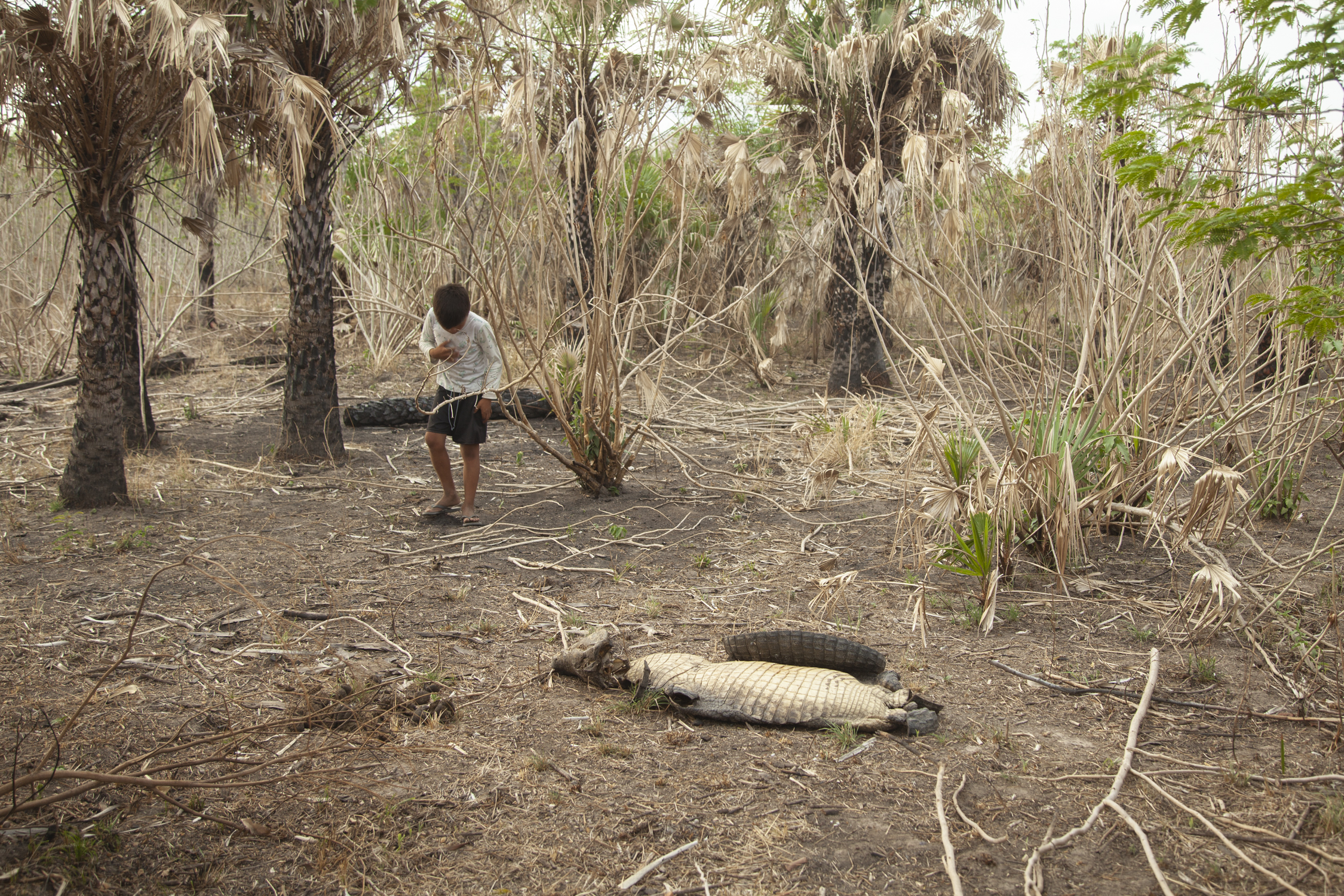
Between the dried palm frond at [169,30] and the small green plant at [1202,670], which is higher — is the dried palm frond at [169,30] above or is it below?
above

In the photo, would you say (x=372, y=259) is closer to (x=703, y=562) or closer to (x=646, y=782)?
(x=703, y=562)

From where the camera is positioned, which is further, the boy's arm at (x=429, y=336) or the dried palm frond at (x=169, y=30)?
the boy's arm at (x=429, y=336)

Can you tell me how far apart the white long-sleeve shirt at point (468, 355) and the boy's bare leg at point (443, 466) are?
1.05 ft

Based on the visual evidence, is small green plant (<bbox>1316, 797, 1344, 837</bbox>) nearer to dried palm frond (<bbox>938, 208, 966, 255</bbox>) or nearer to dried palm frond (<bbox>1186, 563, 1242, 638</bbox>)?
dried palm frond (<bbox>1186, 563, 1242, 638</bbox>)

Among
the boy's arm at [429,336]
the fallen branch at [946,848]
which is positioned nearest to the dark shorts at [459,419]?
the boy's arm at [429,336]

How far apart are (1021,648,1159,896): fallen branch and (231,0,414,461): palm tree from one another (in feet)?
17.4

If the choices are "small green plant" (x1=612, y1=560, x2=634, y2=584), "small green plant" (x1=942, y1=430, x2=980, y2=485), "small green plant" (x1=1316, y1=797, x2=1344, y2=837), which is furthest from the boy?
"small green plant" (x1=1316, y1=797, x2=1344, y2=837)

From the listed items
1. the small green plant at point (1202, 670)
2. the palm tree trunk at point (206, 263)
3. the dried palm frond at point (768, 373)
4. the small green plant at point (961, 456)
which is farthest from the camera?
the palm tree trunk at point (206, 263)

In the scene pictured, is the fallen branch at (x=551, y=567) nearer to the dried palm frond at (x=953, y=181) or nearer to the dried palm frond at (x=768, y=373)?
the dried palm frond at (x=953, y=181)

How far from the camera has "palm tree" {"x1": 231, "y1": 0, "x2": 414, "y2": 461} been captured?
542 centimetres

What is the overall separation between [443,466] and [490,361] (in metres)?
0.74

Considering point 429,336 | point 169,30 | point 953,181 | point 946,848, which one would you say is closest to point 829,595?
point 946,848

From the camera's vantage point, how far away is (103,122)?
192 inches

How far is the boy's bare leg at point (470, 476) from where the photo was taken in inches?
211
